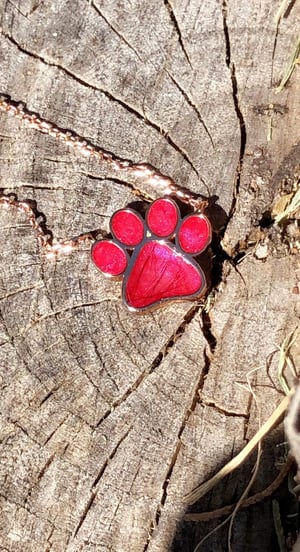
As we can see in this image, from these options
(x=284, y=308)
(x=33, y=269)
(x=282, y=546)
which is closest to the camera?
(x=282, y=546)

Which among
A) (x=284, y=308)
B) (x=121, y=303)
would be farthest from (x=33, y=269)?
(x=284, y=308)

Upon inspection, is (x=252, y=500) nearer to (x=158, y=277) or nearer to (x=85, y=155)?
(x=158, y=277)

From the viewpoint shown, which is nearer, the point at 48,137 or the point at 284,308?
the point at 284,308

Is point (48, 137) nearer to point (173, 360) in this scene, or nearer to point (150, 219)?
point (150, 219)

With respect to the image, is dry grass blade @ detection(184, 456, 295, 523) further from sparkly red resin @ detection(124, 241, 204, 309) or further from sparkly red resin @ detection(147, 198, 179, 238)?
sparkly red resin @ detection(147, 198, 179, 238)

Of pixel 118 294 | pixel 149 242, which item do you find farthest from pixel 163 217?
pixel 118 294

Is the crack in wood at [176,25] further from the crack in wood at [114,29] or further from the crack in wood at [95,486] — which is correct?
the crack in wood at [95,486]

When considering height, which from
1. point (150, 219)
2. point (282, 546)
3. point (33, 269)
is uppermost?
point (150, 219)
